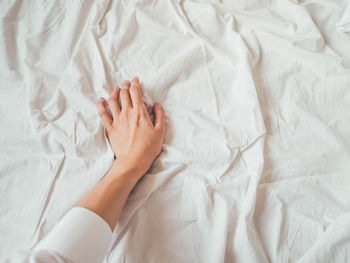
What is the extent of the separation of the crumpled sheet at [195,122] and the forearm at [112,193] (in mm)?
25

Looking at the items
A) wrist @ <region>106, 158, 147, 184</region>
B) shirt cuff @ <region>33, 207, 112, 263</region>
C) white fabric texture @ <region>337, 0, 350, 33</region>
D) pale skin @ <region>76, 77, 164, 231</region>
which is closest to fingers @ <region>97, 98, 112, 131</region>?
pale skin @ <region>76, 77, 164, 231</region>

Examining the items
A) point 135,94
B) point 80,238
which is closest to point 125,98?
point 135,94

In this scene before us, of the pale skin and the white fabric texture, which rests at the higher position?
the white fabric texture

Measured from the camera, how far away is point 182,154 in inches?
20.5

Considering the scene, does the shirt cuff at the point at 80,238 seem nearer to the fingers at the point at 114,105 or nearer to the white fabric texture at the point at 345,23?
the fingers at the point at 114,105

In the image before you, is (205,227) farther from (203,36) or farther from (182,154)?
(203,36)

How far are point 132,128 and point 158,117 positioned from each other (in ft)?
0.24

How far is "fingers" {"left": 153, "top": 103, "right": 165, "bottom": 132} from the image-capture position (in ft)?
1.87

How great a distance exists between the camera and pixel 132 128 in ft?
1.88

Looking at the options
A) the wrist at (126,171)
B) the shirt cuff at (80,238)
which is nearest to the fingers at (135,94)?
the wrist at (126,171)

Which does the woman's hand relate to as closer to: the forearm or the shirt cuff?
the forearm

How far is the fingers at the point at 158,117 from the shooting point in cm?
57

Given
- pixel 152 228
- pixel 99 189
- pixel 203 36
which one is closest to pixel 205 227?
pixel 152 228

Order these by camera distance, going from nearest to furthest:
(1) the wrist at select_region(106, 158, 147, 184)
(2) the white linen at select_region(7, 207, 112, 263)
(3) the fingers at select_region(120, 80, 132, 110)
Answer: (2) the white linen at select_region(7, 207, 112, 263) < (1) the wrist at select_region(106, 158, 147, 184) < (3) the fingers at select_region(120, 80, 132, 110)
